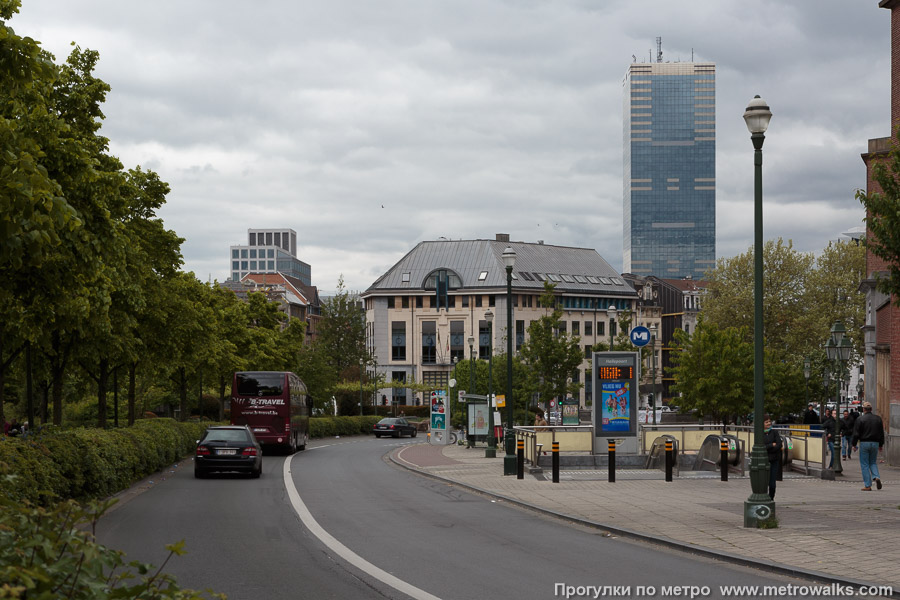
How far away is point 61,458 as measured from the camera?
16984 millimetres

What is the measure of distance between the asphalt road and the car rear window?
62.7 ft

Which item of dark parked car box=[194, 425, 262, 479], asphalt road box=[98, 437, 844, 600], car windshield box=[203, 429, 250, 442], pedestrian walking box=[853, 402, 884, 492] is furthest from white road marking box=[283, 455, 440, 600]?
pedestrian walking box=[853, 402, 884, 492]

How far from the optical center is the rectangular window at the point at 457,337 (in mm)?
123688

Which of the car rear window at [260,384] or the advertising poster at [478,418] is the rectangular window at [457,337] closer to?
the advertising poster at [478,418]

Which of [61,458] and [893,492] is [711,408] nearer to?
[893,492]

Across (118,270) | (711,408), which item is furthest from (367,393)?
(118,270)

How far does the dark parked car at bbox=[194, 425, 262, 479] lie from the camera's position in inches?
1083

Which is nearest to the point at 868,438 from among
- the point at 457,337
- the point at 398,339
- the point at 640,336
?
the point at 640,336

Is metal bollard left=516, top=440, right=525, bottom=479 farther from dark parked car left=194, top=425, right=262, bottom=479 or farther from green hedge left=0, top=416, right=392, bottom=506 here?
green hedge left=0, top=416, right=392, bottom=506

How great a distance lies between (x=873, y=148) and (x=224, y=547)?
33.9 m

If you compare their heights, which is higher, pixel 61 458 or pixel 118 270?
pixel 118 270

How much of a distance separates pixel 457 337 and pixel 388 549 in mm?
111278

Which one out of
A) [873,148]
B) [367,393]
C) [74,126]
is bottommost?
[367,393]

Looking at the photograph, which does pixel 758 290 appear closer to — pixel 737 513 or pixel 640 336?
pixel 737 513
